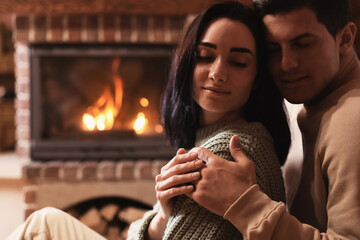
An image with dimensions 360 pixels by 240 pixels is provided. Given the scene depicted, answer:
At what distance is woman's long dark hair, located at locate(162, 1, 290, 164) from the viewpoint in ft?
2.88

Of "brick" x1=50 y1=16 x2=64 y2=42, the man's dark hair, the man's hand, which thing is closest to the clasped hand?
the man's hand

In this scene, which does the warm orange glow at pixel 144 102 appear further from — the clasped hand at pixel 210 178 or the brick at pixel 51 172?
the clasped hand at pixel 210 178

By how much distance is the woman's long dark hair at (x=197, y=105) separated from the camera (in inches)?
34.5

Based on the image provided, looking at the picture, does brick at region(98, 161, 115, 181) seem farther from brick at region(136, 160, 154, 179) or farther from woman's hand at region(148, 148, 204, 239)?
woman's hand at region(148, 148, 204, 239)

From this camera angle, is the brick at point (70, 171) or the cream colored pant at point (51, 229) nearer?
the cream colored pant at point (51, 229)

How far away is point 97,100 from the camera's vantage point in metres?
2.21

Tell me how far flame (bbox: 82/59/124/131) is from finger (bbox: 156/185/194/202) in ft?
4.75

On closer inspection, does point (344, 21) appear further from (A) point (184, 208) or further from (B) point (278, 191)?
(A) point (184, 208)

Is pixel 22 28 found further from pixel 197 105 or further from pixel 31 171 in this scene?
pixel 197 105

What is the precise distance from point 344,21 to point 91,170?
60.1 inches

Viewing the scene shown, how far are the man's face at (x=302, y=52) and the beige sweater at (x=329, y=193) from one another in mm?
57

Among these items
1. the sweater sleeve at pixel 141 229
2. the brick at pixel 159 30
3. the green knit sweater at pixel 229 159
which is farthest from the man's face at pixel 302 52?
the brick at pixel 159 30

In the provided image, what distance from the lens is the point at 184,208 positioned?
30.5 inches

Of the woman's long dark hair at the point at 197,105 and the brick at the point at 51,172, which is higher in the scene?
the woman's long dark hair at the point at 197,105
